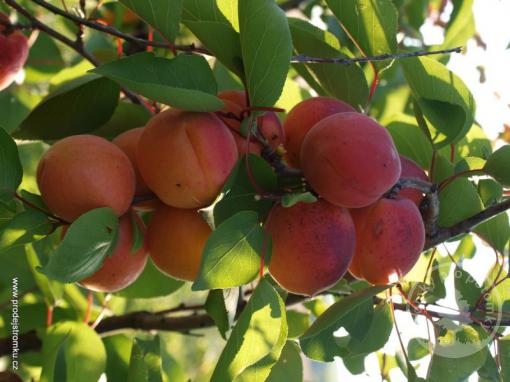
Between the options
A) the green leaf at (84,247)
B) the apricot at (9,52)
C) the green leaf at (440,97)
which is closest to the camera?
the green leaf at (84,247)

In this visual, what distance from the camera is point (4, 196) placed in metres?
0.76

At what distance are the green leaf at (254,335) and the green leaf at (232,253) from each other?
0.03 meters

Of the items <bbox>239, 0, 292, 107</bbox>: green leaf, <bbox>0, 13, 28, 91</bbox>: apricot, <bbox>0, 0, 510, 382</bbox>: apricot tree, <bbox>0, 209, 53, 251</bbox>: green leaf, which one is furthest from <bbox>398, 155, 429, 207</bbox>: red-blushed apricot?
<bbox>0, 13, 28, 91</bbox>: apricot

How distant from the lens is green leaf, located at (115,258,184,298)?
110 centimetres

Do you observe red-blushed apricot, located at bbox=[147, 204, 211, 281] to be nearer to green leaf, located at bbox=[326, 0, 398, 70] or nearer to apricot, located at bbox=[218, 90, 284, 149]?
apricot, located at bbox=[218, 90, 284, 149]

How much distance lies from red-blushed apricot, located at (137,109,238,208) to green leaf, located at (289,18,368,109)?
206mm

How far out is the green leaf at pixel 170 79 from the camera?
0.66m

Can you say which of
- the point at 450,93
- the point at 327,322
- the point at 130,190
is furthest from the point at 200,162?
the point at 450,93

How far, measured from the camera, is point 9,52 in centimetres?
104

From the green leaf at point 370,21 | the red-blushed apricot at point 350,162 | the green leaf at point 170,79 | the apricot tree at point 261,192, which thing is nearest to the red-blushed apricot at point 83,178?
the apricot tree at point 261,192

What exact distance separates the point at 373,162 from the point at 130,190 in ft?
0.89

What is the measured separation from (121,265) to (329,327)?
264 mm

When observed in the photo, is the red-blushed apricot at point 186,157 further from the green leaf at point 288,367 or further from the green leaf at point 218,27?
the green leaf at point 288,367

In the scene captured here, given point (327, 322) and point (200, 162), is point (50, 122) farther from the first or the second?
point (327, 322)
